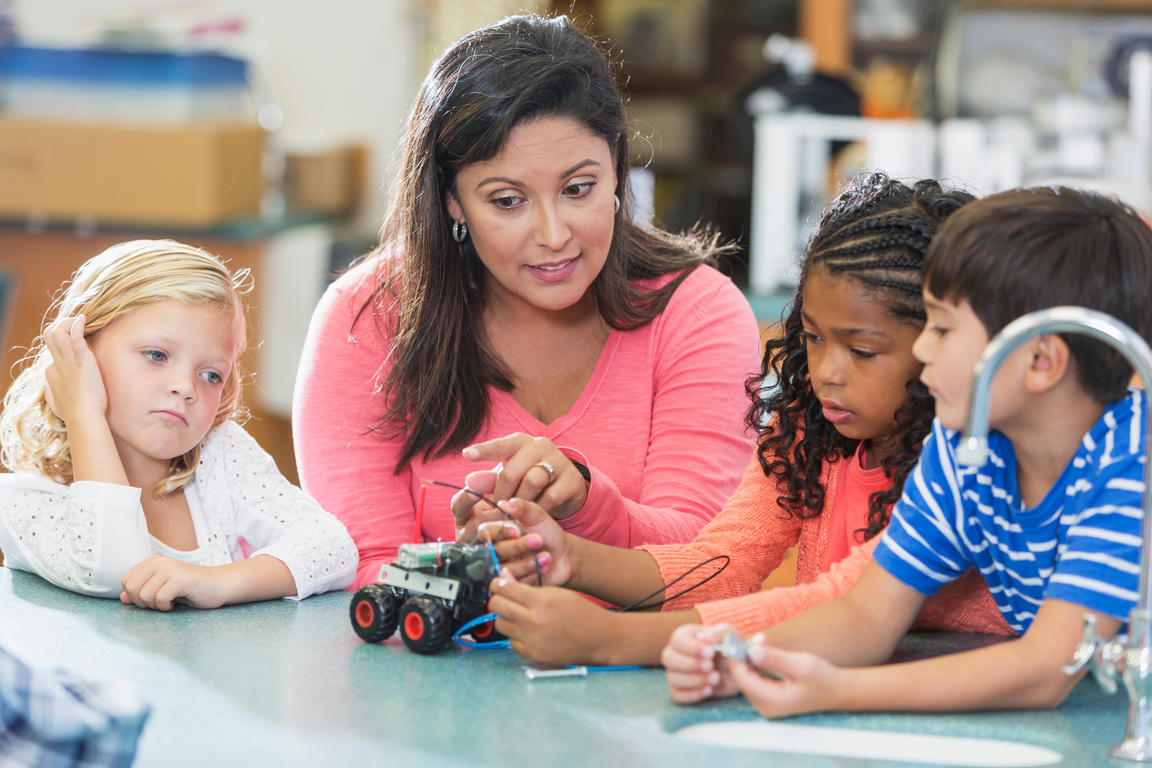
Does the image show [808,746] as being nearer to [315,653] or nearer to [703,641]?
[703,641]

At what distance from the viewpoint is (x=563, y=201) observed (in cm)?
132

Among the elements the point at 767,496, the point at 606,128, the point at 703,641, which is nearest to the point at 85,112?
the point at 606,128

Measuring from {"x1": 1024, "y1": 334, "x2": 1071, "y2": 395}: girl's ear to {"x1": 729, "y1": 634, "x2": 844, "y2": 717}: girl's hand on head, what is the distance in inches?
10.0

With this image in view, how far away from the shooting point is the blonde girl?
114 cm

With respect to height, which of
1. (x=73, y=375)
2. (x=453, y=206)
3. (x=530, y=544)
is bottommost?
(x=530, y=544)

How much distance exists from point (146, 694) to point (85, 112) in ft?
7.93

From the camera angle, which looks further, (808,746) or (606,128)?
(606,128)

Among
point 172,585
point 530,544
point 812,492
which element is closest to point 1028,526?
point 812,492

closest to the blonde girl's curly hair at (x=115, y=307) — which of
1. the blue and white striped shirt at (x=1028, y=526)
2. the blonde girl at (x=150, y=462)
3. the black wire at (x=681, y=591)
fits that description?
the blonde girl at (x=150, y=462)

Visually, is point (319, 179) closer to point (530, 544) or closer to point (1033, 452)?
point (530, 544)

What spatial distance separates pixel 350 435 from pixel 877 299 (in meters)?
0.65

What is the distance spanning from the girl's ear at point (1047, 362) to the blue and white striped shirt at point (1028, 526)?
2.2 inches

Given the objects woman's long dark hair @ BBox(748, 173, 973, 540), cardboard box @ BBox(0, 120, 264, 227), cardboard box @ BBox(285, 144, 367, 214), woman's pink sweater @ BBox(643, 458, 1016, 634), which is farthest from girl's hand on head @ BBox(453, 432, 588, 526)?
cardboard box @ BBox(285, 144, 367, 214)

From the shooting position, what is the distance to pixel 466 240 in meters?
1.46
